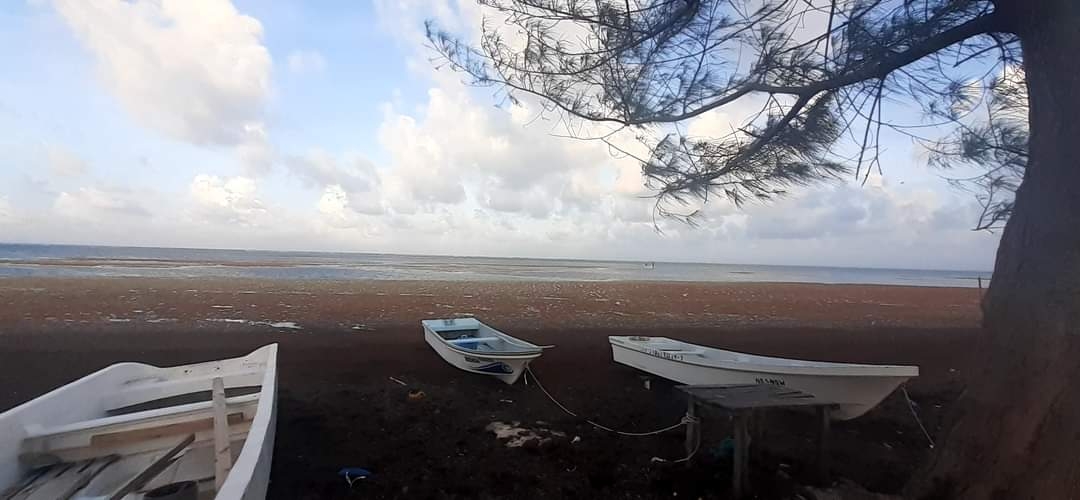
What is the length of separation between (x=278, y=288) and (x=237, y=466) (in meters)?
17.7

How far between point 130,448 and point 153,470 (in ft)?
2.02

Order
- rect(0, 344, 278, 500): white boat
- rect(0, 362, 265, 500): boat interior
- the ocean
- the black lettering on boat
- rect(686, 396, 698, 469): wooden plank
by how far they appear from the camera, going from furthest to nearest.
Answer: the ocean, the black lettering on boat, rect(686, 396, 698, 469): wooden plank, rect(0, 362, 265, 500): boat interior, rect(0, 344, 278, 500): white boat

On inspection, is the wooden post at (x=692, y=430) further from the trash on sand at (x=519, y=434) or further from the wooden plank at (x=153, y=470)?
the wooden plank at (x=153, y=470)

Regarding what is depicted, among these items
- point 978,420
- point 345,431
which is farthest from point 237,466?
point 978,420

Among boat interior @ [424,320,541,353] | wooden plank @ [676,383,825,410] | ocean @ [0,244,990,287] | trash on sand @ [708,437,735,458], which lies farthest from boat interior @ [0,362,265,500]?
ocean @ [0,244,990,287]

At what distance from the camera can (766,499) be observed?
356 centimetres

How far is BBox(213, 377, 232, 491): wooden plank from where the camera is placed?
9.27 ft

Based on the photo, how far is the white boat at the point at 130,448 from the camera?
8.99ft

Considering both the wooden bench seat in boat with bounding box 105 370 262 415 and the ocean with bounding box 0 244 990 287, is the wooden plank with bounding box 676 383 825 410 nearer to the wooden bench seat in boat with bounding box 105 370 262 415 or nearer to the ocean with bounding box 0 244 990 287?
the ocean with bounding box 0 244 990 287

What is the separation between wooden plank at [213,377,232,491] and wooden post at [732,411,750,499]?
3.06 metres

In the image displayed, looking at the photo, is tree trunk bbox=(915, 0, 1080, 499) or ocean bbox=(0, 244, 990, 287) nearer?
tree trunk bbox=(915, 0, 1080, 499)

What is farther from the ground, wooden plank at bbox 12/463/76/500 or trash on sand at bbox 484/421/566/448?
wooden plank at bbox 12/463/76/500

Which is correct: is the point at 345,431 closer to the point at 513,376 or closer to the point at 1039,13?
the point at 513,376

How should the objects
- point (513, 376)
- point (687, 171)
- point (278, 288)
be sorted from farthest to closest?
point (278, 288), point (513, 376), point (687, 171)
